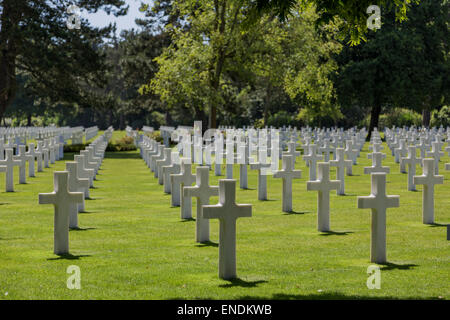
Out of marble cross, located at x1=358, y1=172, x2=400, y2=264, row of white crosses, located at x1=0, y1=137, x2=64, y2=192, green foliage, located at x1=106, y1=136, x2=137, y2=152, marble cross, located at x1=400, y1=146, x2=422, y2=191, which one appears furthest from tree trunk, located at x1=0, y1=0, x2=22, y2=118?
marble cross, located at x1=358, y1=172, x2=400, y2=264

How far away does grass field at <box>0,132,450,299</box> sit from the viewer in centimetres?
713

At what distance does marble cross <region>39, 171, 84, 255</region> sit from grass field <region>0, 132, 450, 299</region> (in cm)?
20

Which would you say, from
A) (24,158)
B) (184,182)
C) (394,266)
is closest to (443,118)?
(24,158)

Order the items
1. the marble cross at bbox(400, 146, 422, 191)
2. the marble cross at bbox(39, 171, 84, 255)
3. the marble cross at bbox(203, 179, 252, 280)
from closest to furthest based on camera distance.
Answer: the marble cross at bbox(203, 179, 252, 280), the marble cross at bbox(39, 171, 84, 255), the marble cross at bbox(400, 146, 422, 191)

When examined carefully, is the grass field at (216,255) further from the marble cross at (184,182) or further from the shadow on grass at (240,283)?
the marble cross at (184,182)

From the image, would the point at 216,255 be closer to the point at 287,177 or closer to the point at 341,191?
the point at 287,177

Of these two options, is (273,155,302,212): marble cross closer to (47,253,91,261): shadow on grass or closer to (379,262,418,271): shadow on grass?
(379,262,418,271): shadow on grass

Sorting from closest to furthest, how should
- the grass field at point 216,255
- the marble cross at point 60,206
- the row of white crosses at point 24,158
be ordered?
the grass field at point 216,255 < the marble cross at point 60,206 < the row of white crosses at point 24,158

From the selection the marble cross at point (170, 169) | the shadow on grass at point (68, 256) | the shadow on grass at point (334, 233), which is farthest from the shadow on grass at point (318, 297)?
the marble cross at point (170, 169)

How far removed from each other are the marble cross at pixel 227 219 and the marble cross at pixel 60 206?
2282 mm

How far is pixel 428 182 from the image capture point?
11.1 metres

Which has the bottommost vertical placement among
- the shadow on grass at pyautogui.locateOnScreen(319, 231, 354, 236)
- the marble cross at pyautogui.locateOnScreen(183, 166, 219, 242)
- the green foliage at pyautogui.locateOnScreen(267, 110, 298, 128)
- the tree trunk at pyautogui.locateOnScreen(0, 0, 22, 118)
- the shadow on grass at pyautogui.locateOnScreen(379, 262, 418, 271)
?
the shadow on grass at pyautogui.locateOnScreen(379, 262, 418, 271)

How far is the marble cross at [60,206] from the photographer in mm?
8930
